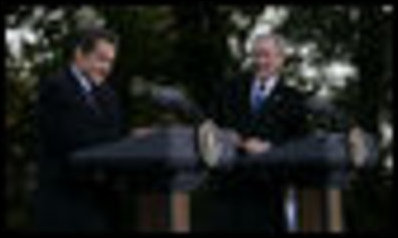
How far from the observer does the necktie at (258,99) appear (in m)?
4.91

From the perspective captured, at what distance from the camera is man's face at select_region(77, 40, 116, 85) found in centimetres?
490

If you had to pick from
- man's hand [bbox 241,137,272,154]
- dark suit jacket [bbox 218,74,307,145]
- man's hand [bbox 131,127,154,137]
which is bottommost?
man's hand [bbox 241,137,272,154]

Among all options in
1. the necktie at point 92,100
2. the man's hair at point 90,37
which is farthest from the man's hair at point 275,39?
the necktie at point 92,100

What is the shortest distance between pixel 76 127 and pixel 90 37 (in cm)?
42

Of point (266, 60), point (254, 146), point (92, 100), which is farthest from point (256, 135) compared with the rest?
point (92, 100)

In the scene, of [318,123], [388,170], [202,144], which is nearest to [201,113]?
[202,144]

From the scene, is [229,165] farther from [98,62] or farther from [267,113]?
[98,62]

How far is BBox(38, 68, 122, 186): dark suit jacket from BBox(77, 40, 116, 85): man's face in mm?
49

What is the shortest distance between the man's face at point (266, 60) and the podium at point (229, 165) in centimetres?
30

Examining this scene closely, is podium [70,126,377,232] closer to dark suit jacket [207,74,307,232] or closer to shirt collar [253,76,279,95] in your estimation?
dark suit jacket [207,74,307,232]

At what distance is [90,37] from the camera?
5000 mm

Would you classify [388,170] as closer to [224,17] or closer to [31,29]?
[224,17]

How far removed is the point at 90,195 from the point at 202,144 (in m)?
0.48

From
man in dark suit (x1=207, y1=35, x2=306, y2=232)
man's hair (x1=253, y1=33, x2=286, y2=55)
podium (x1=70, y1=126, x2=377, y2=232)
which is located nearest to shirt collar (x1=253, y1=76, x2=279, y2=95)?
man in dark suit (x1=207, y1=35, x2=306, y2=232)
